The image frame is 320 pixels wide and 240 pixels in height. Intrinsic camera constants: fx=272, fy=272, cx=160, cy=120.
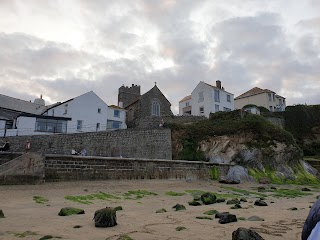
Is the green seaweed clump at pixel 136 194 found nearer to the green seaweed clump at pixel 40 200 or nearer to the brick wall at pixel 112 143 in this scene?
the green seaweed clump at pixel 40 200

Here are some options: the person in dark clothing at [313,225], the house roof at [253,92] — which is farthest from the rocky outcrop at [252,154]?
the house roof at [253,92]

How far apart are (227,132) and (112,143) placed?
41.1ft

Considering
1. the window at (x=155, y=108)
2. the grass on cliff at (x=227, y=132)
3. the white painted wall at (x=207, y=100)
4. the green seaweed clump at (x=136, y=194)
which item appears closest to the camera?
the green seaweed clump at (x=136, y=194)

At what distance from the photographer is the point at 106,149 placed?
30.1m

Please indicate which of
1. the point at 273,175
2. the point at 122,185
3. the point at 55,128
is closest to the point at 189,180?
the point at 122,185

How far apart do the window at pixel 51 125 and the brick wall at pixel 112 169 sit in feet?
77.8

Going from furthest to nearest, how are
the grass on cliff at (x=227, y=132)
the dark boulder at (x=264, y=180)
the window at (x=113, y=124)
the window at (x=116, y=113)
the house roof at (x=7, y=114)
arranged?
the window at (x=116, y=113), the window at (x=113, y=124), the house roof at (x=7, y=114), the grass on cliff at (x=227, y=132), the dark boulder at (x=264, y=180)

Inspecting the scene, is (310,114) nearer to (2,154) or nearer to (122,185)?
(122,185)

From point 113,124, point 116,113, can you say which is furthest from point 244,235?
point 116,113

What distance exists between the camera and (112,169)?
1527 cm

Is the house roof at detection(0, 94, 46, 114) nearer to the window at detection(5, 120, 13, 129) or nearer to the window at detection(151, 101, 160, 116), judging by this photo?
the window at detection(5, 120, 13, 129)

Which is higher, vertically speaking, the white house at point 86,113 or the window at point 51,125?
the white house at point 86,113

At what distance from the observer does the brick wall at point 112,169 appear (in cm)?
1322

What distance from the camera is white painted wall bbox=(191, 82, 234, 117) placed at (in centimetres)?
4669
